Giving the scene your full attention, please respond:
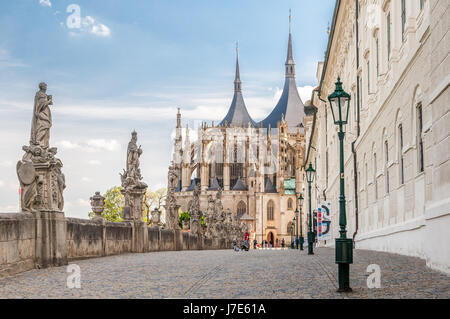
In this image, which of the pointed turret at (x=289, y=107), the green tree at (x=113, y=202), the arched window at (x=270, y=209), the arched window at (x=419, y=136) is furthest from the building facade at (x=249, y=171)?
the arched window at (x=419, y=136)

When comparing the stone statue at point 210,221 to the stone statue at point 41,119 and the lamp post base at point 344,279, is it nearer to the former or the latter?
the stone statue at point 41,119

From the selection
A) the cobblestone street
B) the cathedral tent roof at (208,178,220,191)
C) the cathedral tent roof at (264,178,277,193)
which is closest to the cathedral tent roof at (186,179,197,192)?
the cathedral tent roof at (208,178,220,191)

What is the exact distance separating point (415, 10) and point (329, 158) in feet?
99.7

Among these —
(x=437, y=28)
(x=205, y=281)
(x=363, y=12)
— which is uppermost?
(x=363, y=12)

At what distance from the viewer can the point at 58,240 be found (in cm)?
1396

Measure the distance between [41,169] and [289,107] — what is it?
465ft

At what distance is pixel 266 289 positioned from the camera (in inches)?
374

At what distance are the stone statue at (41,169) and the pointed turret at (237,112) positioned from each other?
13194 cm

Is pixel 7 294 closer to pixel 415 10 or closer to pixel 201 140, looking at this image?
pixel 415 10

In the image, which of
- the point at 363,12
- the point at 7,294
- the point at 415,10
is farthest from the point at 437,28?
the point at 363,12

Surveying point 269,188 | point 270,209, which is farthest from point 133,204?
point 269,188

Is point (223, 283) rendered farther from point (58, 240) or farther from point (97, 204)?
point (97, 204)

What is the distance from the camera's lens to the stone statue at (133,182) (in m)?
25.1

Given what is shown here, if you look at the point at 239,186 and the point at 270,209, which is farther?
the point at 239,186
